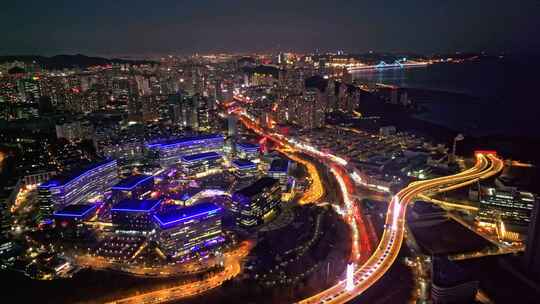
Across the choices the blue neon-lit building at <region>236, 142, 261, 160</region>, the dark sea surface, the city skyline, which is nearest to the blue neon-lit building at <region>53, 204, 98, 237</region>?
the city skyline

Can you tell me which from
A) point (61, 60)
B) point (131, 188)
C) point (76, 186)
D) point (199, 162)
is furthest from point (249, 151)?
point (61, 60)

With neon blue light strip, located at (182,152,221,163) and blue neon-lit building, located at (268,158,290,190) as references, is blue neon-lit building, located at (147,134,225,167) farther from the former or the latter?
blue neon-lit building, located at (268,158,290,190)

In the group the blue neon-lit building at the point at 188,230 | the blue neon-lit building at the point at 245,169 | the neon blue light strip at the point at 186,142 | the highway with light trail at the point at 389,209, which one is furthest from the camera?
the neon blue light strip at the point at 186,142

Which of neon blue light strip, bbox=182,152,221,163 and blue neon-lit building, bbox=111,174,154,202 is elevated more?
neon blue light strip, bbox=182,152,221,163

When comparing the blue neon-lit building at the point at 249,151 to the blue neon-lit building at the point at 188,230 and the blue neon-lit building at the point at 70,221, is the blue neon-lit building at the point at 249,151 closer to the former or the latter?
the blue neon-lit building at the point at 188,230

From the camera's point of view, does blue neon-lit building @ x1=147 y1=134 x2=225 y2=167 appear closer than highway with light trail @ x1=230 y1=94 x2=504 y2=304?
No

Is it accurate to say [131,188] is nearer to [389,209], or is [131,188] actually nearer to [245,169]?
[245,169]

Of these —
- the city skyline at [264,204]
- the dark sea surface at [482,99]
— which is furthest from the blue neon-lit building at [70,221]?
the dark sea surface at [482,99]
